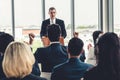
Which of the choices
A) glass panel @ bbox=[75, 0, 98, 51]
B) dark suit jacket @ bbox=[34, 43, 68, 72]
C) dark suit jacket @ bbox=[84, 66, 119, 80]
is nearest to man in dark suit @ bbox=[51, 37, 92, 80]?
dark suit jacket @ bbox=[84, 66, 119, 80]

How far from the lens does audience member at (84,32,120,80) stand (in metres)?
2.27

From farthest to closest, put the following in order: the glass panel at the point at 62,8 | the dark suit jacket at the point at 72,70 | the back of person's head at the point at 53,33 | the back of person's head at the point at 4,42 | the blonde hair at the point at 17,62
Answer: the glass panel at the point at 62,8 < the back of person's head at the point at 53,33 < the back of person's head at the point at 4,42 < the dark suit jacket at the point at 72,70 < the blonde hair at the point at 17,62

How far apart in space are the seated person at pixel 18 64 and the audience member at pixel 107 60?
Answer: 490 mm

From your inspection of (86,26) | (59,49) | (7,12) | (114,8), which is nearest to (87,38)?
(86,26)

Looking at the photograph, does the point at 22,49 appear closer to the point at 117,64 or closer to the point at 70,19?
the point at 117,64

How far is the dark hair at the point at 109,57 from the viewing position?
2271 mm

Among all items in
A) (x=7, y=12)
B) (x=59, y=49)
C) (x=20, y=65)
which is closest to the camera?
(x=20, y=65)

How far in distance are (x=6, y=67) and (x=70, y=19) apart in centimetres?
611

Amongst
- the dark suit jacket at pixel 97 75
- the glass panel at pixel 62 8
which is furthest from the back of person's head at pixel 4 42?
the glass panel at pixel 62 8

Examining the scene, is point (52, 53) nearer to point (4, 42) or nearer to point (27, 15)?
point (4, 42)

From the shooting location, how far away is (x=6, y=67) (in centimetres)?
218

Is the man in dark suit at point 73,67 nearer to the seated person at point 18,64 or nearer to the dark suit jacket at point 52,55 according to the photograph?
the seated person at point 18,64

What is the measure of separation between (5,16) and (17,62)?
5822mm

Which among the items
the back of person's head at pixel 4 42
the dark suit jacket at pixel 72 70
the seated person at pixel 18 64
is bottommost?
the dark suit jacket at pixel 72 70
